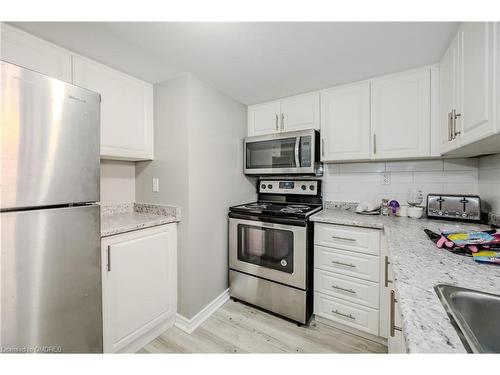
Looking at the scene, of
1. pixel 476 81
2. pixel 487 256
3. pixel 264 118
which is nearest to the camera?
pixel 487 256

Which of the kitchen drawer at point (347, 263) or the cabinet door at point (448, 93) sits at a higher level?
the cabinet door at point (448, 93)

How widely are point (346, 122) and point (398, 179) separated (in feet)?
2.36

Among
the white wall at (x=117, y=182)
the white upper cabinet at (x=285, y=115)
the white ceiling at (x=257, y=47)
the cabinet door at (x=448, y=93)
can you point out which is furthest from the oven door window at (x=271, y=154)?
the white wall at (x=117, y=182)

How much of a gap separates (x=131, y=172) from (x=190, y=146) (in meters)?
0.75

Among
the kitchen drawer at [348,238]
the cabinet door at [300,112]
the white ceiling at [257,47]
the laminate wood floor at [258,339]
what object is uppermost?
the white ceiling at [257,47]

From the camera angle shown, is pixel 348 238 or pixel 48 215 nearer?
pixel 48 215

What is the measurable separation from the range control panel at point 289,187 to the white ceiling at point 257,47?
985mm

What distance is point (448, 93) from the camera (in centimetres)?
135

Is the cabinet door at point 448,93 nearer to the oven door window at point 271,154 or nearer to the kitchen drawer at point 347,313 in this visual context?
the oven door window at point 271,154

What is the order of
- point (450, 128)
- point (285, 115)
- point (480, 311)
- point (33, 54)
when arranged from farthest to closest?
point (285, 115) → point (450, 128) → point (33, 54) → point (480, 311)

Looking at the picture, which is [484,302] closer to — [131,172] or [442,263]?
[442,263]

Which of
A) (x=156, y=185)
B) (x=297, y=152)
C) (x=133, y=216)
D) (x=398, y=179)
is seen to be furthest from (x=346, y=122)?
(x=133, y=216)

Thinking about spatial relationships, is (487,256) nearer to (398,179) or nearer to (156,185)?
(398,179)

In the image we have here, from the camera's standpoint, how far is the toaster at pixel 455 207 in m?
1.46
